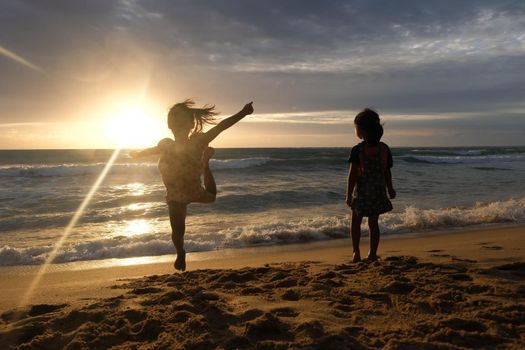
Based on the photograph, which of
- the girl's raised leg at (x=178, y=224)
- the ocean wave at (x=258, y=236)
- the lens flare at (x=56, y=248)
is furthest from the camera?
the ocean wave at (x=258, y=236)

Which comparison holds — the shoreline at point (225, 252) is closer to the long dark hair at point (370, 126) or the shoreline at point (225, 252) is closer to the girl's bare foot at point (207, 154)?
the girl's bare foot at point (207, 154)

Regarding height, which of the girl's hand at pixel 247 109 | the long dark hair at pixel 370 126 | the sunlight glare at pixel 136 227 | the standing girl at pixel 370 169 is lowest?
the sunlight glare at pixel 136 227

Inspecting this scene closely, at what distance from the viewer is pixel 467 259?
492 centimetres

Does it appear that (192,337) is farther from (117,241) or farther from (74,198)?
(74,198)

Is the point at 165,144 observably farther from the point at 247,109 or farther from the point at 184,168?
the point at 247,109

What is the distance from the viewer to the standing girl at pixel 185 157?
4305 mm

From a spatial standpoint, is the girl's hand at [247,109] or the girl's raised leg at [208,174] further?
the girl's raised leg at [208,174]

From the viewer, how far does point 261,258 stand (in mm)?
6375

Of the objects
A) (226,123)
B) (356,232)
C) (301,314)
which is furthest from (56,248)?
(301,314)

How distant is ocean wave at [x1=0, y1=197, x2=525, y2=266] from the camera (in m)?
6.80

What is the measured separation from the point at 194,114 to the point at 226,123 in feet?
1.42

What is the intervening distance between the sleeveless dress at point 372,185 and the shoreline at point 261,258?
0.84 meters

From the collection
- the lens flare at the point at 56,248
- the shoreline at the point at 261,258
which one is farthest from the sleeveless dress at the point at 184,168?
the lens flare at the point at 56,248

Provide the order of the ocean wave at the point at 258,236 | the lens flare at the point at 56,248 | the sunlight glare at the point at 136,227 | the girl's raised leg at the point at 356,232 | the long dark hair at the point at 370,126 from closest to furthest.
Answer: the lens flare at the point at 56,248, the long dark hair at the point at 370,126, the girl's raised leg at the point at 356,232, the ocean wave at the point at 258,236, the sunlight glare at the point at 136,227
